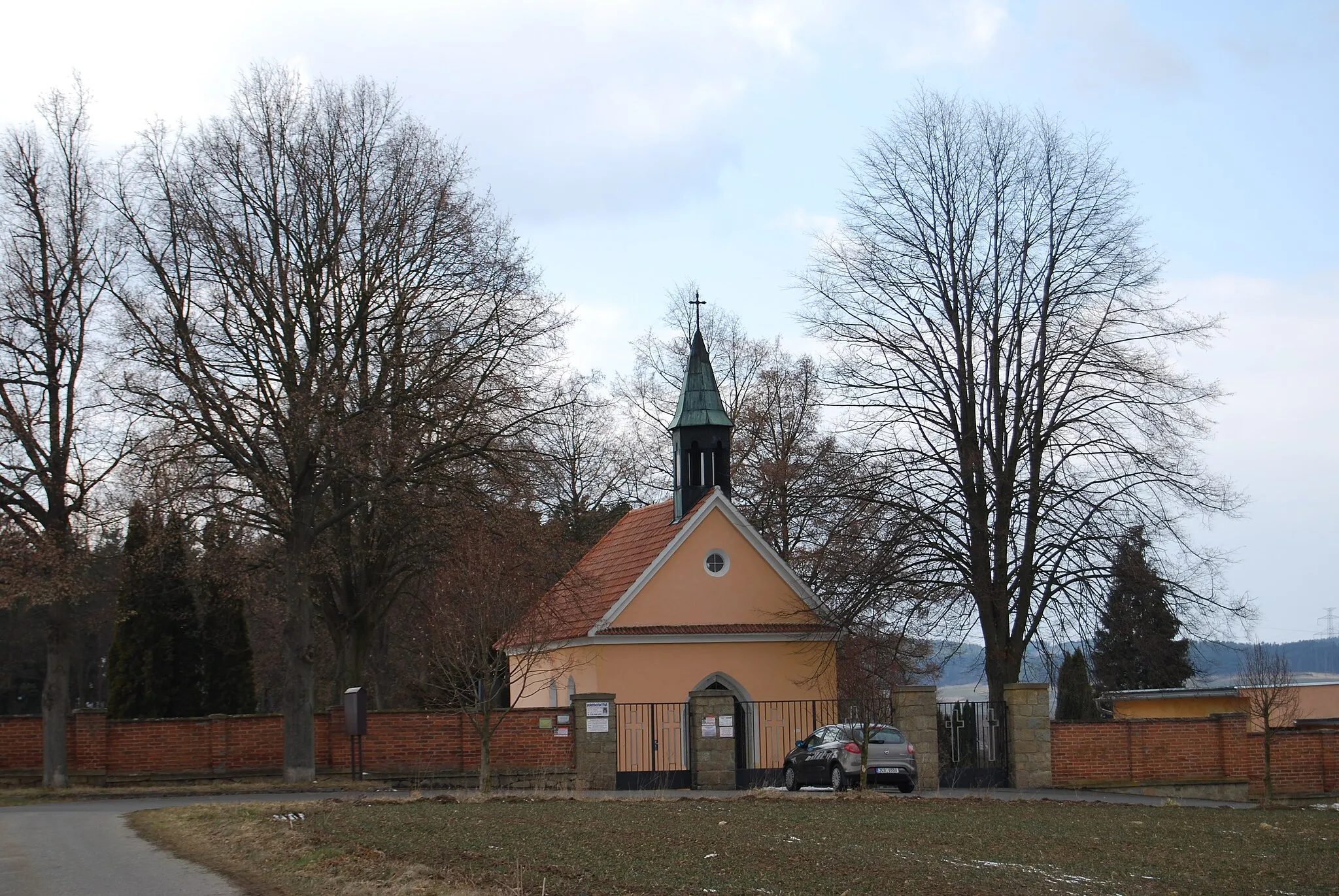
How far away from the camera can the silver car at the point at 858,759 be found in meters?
24.6

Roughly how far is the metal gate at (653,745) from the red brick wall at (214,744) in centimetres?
191

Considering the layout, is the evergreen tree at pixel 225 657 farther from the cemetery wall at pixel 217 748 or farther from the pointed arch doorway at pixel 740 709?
the pointed arch doorway at pixel 740 709

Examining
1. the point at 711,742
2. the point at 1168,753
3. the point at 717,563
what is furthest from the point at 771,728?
the point at 1168,753

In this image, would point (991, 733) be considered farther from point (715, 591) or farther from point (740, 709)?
point (715, 591)

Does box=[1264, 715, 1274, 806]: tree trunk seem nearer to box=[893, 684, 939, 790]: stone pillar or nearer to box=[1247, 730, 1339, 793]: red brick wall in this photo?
box=[1247, 730, 1339, 793]: red brick wall

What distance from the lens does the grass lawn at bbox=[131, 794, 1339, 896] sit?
34.8ft

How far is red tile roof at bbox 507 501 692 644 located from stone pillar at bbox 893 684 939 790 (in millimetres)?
8925

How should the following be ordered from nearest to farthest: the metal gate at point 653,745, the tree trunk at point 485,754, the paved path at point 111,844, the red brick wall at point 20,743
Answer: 1. the paved path at point 111,844
2. the tree trunk at point 485,754
3. the red brick wall at point 20,743
4. the metal gate at point 653,745

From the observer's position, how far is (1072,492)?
1102 inches

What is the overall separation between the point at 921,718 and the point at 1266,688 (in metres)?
7.07

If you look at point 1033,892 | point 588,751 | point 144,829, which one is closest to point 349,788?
point 588,751

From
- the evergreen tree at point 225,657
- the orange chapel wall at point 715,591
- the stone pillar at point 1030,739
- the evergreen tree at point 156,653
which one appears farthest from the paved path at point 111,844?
the evergreen tree at point 225,657

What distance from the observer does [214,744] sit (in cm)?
2733

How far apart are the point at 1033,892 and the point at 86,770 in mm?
21901
